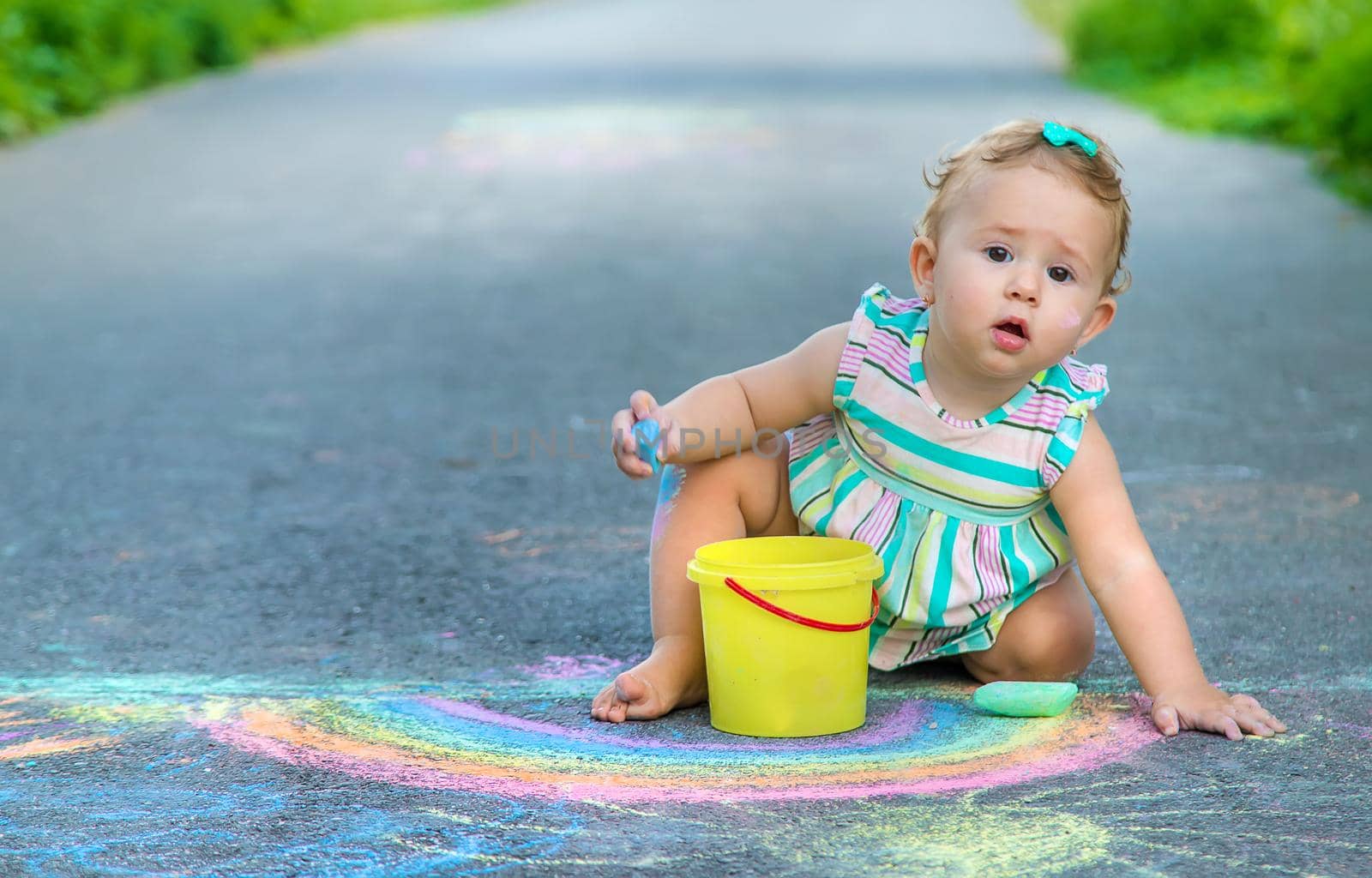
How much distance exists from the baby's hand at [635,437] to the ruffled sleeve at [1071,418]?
0.58m

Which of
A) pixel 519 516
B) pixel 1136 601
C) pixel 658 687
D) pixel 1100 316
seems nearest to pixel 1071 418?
pixel 1100 316

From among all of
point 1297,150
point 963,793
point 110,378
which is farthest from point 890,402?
point 1297,150

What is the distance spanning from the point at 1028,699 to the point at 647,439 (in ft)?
2.29

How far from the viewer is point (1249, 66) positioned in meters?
13.7

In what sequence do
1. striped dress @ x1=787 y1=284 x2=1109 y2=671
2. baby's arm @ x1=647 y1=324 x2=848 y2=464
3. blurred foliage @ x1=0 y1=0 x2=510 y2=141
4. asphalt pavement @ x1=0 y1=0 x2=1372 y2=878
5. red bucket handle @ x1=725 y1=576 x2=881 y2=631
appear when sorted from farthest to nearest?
blurred foliage @ x1=0 y1=0 x2=510 y2=141 → baby's arm @ x1=647 y1=324 x2=848 y2=464 → striped dress @ x1=787 y1=284 x2=1109 y2=671 → red bucket handle @ x1=725 y1=576 x2=881 y2=631 → asphalt pavement @ x1=0 y1=0 x2=1372 y2=878

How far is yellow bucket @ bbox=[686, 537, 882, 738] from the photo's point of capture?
98.9 inches

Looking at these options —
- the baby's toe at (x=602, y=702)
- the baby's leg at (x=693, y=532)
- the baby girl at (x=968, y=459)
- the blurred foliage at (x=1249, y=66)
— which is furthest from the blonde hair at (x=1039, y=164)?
the blurred foliage at (x=1249, y=66)

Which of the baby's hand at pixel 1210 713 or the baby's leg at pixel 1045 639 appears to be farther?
the baby's leg at pixel 1045 639

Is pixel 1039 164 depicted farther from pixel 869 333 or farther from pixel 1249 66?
pixel 1249 66

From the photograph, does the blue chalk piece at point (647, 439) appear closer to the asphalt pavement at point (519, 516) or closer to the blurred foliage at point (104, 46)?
the asphalt pavement at point (519, 516)

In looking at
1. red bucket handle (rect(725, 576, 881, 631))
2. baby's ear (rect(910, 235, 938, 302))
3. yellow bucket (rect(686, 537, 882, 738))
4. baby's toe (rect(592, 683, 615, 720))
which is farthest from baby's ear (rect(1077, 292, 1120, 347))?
baby's toe (rect(592, 683, 615, 720))

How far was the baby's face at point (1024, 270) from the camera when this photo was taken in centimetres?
259

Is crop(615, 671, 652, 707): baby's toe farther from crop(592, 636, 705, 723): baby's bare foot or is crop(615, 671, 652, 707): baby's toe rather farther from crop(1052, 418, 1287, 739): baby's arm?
crop(1052, 418, 1287, 739): baby's arm

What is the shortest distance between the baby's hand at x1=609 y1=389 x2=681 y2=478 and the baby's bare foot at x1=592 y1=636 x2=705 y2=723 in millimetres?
286
